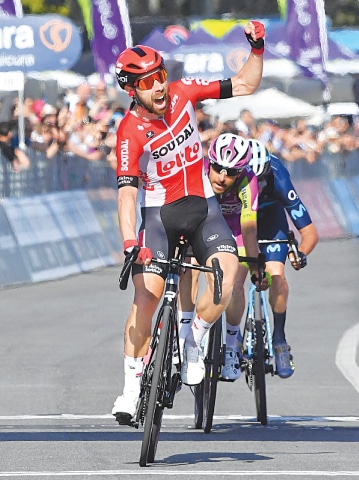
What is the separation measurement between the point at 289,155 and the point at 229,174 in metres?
21.2

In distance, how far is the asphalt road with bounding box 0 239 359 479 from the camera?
8.21 metres

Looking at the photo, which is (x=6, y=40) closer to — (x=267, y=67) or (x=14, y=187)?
(x=14, y=187)

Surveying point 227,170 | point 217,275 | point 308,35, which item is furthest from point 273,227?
point 308,35

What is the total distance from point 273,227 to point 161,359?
3.47 metres

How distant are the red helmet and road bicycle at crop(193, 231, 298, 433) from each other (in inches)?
65.0

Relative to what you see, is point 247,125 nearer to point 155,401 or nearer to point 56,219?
point 56,219

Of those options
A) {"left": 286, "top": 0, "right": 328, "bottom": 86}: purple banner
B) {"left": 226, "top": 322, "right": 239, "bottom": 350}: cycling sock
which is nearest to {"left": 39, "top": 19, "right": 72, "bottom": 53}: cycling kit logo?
{"left": 226, "top": 322, "right": 239, "bottom": 350}: cycling sock

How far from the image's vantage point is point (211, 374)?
10312 millimetres

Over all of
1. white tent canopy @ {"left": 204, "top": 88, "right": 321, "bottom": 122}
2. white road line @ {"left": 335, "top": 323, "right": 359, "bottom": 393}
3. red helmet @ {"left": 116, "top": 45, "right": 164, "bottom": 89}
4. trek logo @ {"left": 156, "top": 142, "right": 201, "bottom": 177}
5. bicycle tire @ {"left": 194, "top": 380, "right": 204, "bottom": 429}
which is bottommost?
white tent canopy @ {"left": 204, "top": 88, "right": 321, "bottom": 122}

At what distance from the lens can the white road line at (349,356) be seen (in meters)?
12.9

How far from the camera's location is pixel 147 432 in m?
8.13

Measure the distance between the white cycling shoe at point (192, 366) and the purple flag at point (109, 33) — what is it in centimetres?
2432

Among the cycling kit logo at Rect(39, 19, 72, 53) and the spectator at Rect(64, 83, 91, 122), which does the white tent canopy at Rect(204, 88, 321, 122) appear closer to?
the spectator at Rect(64, 83, 91, 122)

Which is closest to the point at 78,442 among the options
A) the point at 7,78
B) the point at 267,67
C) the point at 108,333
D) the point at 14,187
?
the point at 108,333
